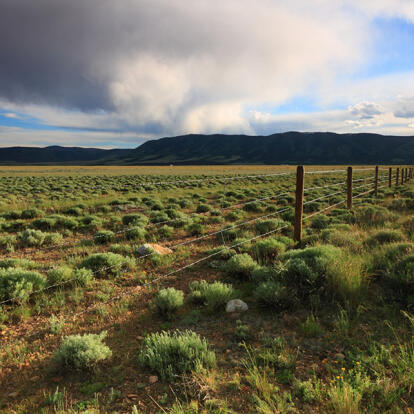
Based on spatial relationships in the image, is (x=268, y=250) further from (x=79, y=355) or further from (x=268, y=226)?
(x=79, y=355)

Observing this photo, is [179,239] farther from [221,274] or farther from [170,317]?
[170,317]

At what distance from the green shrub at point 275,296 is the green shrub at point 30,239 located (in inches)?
282

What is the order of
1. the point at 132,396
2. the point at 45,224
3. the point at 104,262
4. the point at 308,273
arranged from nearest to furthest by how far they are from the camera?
the point at 132,396
the point at 308,273
the point at 104,262
the point at 45,224

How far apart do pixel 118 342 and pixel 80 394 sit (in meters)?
0.85

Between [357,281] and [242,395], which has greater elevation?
[357,281]

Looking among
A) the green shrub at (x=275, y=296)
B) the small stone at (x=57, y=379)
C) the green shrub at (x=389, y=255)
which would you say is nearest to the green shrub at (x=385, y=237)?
the green shrub at (x=389, y=255)

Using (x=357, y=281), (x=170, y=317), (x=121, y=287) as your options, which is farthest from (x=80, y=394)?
(x=357, y=281)

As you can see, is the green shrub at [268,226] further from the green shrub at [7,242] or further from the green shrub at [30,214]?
the green shrub at [30,214]

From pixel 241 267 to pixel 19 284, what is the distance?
159 inches

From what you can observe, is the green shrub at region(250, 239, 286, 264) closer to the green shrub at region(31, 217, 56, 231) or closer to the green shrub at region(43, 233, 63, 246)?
the green shrub at region(43, 233, 63, 246)

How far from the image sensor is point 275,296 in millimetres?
3908

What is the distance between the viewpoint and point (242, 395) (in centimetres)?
246

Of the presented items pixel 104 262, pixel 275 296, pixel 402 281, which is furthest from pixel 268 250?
pixel 104 262

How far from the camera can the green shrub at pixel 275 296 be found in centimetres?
391
